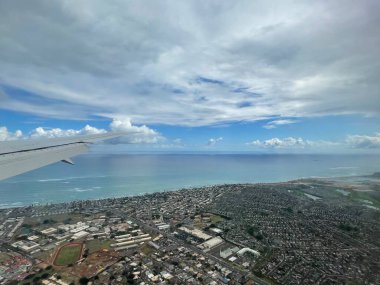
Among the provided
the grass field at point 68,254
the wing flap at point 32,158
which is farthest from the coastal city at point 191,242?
the wing flap at point 32,158

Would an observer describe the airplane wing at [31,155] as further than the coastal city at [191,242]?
No

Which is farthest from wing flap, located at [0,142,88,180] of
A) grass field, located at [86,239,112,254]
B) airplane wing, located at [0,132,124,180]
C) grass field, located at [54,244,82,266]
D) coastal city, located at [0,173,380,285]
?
grass field, located at [86,239,112,254]

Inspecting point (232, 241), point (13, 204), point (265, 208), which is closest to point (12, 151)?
point (232, 241)

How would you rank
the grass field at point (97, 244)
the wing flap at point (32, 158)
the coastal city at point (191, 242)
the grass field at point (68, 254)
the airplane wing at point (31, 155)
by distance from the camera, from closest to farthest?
the wing flap at point (32, 158) → the airplane wing at point (31, 155) → the coastal city at point (191, 242) → the grass field at point (68, 254) → the grass field at point (97, 244)

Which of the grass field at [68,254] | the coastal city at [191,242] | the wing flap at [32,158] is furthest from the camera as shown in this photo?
the grass field at [68,254]

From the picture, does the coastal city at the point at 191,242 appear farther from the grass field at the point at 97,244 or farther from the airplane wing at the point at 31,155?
the airplane wing at the point at 31,155

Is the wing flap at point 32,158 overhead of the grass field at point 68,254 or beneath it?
overhead
